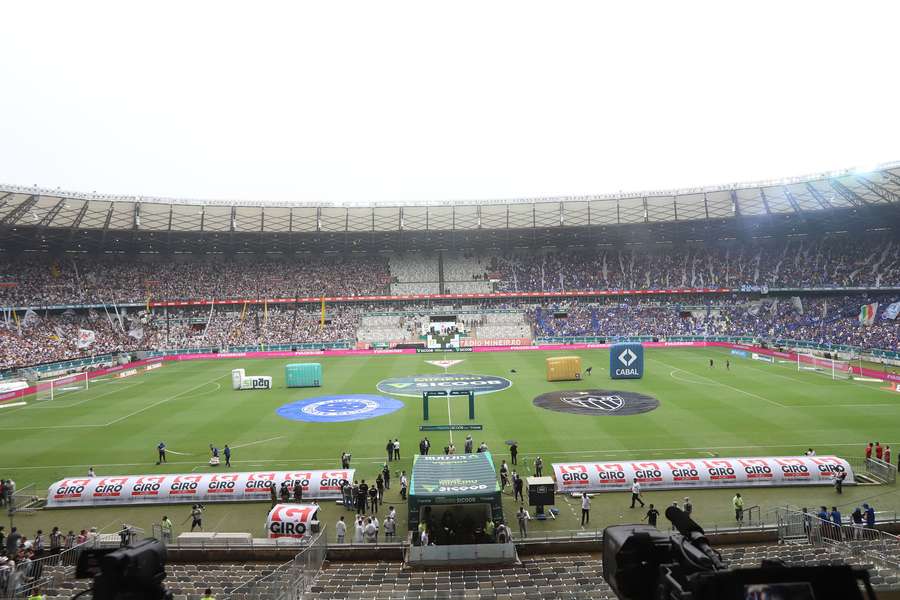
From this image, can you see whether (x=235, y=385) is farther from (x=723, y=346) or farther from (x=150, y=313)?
(x=723, y=346)

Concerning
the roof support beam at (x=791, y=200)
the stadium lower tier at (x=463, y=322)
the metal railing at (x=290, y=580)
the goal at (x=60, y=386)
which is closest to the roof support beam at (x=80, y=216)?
the stadium lower tier at (x=463, y=322)

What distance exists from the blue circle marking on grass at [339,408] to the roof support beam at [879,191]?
5554 centimetres

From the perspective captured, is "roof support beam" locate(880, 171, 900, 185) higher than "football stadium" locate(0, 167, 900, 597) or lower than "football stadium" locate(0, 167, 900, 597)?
higher

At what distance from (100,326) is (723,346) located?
79593 mm

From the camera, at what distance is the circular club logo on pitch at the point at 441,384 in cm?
4353

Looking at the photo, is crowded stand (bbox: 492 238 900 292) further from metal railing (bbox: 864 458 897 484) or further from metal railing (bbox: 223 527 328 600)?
metal railing (bbox: 223 527 328 600)

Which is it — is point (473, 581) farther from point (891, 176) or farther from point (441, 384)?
point (891, 176)

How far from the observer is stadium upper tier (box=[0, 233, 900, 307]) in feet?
240

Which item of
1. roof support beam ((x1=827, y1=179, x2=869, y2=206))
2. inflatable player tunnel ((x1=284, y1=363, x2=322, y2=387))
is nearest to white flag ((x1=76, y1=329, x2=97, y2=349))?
inflatable player tunnel ((x1=284, y1=363, x2=322, y2=387))

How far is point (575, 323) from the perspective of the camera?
7962 centimetres

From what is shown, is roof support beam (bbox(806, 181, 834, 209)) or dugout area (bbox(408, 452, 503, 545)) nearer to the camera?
dugout area (bbox(408, 452, 503, 545))

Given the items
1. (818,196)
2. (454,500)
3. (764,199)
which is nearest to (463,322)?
(764,199)

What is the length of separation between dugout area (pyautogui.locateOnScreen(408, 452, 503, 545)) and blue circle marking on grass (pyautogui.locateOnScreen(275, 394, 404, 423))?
16050mm

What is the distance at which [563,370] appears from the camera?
152 ft
